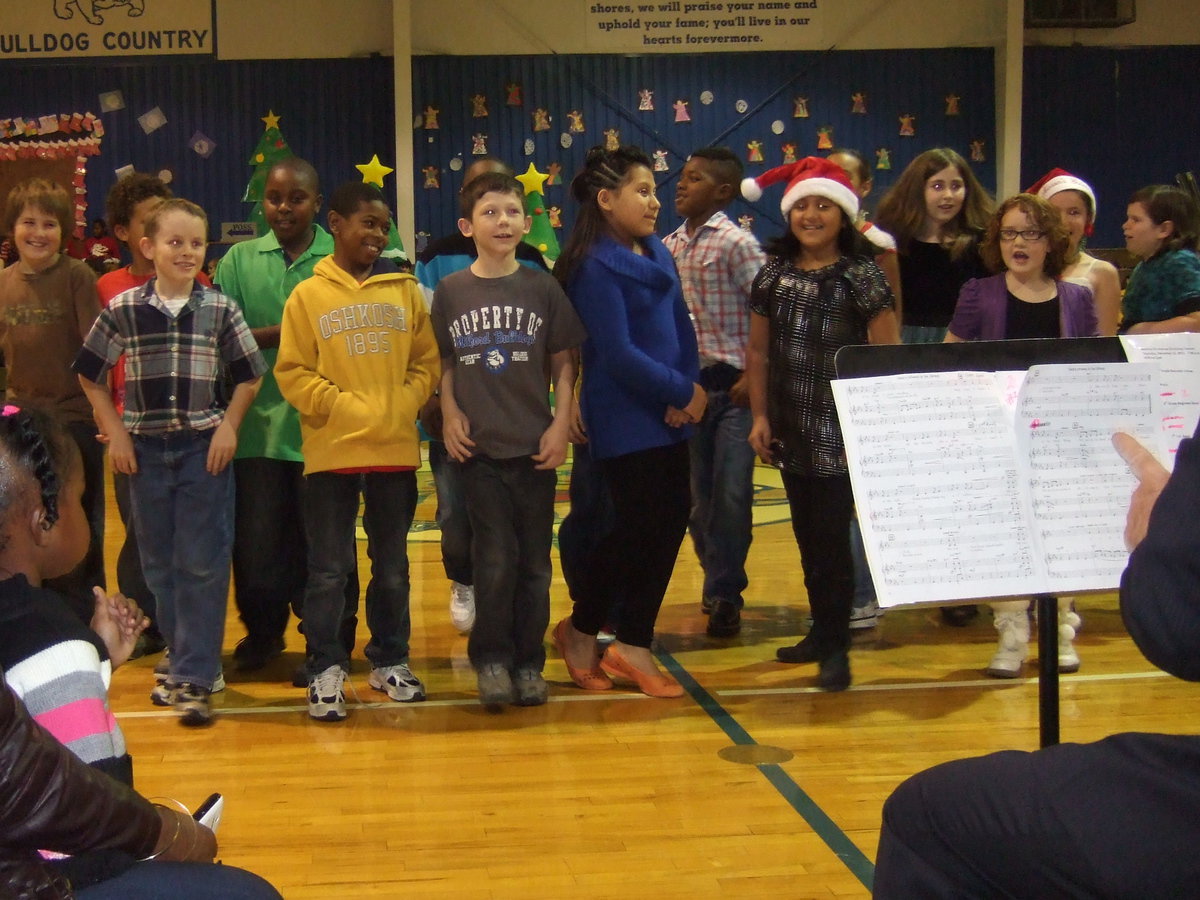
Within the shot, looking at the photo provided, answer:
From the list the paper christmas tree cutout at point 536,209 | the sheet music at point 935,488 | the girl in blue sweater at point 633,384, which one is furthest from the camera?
the paper christmas tree cutout at point 536,209

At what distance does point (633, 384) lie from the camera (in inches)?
144

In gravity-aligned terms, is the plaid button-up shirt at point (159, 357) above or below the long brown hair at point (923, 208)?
below

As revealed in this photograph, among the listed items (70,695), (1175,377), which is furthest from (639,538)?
(70,695)

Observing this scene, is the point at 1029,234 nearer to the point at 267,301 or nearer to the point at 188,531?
the point at 267,301

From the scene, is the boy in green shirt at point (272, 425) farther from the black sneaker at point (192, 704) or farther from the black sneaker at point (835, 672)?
the black sneaker at point (835, 672)

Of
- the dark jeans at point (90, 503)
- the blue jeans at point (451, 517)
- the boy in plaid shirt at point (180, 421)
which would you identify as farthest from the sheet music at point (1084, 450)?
the dark jeans at point (90, 503)

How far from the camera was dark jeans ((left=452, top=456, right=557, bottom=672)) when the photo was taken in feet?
12.0

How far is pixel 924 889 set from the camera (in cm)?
166

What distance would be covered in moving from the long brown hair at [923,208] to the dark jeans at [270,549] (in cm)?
215

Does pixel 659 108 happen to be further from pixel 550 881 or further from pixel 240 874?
pixel 240 874

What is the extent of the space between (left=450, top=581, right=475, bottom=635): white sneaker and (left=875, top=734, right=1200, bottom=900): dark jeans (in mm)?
2968

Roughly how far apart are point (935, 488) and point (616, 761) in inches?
56.1

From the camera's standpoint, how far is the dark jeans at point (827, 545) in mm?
3750

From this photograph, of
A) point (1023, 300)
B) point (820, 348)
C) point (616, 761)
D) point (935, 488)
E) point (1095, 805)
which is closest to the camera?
point (1095, 805)
